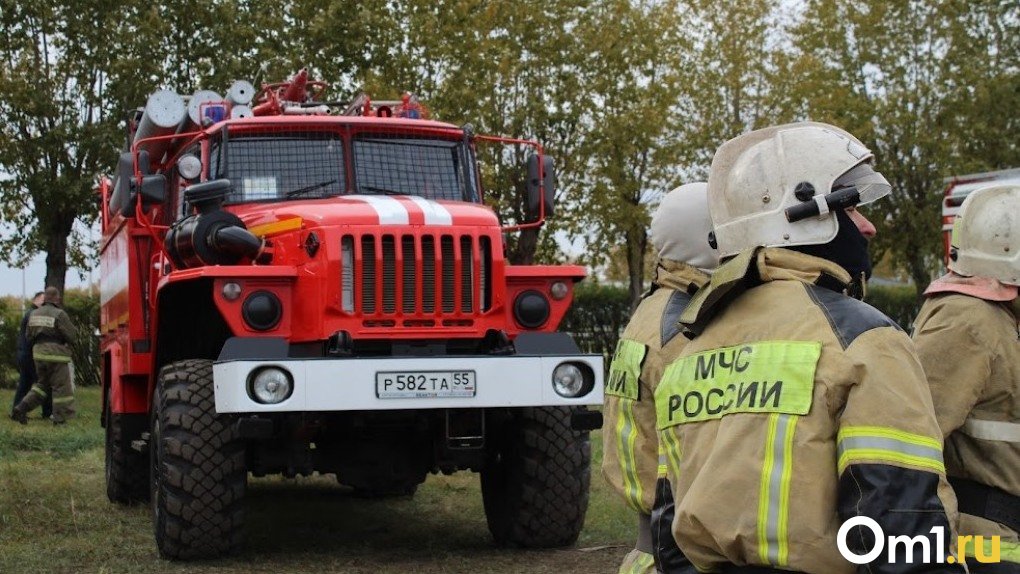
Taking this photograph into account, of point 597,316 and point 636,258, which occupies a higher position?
point 636,258

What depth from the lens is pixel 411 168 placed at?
9211 millimetres

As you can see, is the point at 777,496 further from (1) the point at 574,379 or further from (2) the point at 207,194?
(2) the point at 207,194

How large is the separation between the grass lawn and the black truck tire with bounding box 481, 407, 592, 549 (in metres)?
0.16

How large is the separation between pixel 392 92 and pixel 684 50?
1025 centimetres

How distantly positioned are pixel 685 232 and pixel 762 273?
80.7 inches

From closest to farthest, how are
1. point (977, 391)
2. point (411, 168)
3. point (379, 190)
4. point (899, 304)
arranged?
1. point (977, 391)
2. point (379, 190)
3. point (411, 168)
4. point (899, 304)

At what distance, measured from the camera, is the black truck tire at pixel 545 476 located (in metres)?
8.37

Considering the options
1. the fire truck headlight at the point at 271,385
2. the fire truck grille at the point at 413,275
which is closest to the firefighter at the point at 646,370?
the fire truck headlight at the point at 271,385

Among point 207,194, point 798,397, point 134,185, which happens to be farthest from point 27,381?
point 798,397

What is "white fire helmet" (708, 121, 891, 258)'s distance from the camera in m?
2.62

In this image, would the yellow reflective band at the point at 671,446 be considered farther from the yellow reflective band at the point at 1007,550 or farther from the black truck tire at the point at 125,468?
the black truck tire at the point at 125,468

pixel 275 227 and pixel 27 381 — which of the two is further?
pixel 27 381

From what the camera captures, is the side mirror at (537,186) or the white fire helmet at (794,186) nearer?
the white fire helmet at (794,186)

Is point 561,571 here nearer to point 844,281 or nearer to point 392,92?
point 844,281
